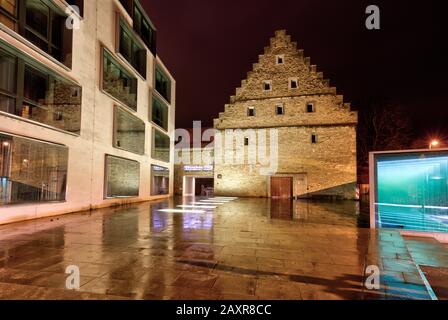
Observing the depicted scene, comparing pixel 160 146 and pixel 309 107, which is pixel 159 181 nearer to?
pixel 160 146

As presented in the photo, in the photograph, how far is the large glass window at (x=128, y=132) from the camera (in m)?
14.5

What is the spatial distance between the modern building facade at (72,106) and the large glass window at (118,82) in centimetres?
6

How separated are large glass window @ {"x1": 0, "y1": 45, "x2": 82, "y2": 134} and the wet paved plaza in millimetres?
4396

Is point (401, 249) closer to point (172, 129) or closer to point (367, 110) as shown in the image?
point (172, 129)

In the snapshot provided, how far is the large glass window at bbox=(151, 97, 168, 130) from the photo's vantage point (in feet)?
63.9

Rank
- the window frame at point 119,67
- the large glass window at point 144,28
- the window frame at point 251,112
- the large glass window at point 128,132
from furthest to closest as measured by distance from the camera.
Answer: the window frame at point 251,112
the large glass window at point 144,28
the large glass window at point 128,132
the window frame at point 119,67

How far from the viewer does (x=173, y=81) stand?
23.6 metres

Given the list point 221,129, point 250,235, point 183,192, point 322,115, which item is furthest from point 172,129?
point 250,235

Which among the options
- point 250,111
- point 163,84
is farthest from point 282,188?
point 163,84

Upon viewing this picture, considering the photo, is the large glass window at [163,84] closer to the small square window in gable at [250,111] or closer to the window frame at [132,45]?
the window frame at [132,45]

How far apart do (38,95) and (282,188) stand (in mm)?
17753

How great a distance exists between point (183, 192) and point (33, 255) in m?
19.5

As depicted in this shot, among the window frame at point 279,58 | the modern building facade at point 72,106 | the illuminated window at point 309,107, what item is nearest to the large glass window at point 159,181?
the modern building facade at point 72,106

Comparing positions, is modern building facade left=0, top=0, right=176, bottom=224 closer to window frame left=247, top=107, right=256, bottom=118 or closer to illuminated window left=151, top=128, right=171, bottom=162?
illuminated window left=151, top=128, right=171, bottom=162
